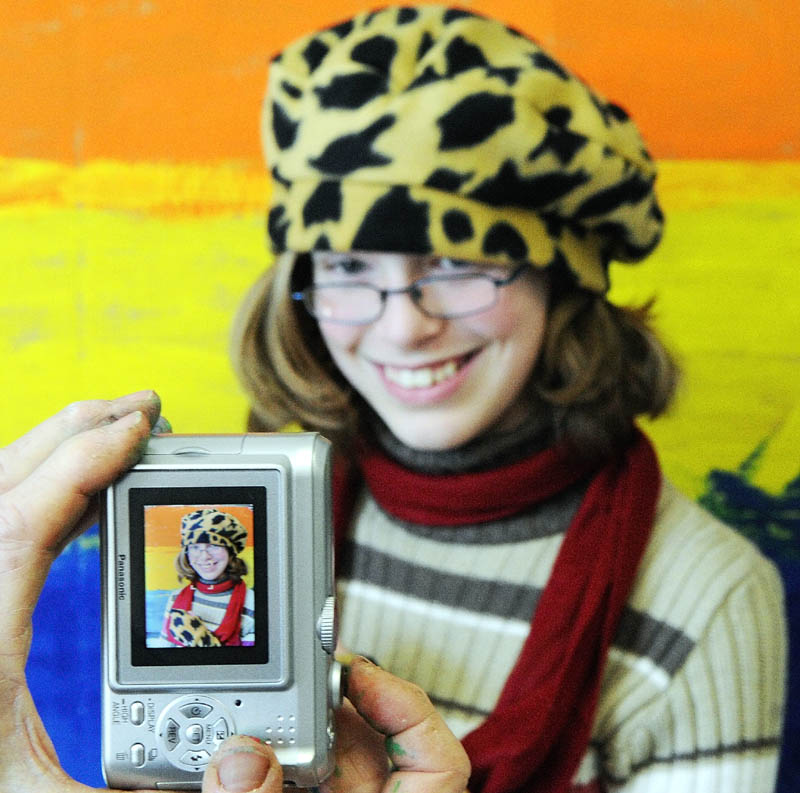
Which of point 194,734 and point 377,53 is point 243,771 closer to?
point 194,734

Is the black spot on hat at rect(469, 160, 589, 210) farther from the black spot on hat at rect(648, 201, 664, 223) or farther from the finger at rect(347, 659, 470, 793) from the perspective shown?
the finger at rect(347, 659, 470, 793)

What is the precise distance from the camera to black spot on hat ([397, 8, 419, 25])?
832 mm

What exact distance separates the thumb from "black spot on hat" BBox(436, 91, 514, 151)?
48cm

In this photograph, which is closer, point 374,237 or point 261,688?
point 261,688

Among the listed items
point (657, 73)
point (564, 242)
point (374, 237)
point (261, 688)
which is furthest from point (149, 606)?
point (657, 73)

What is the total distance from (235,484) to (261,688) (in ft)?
0.39

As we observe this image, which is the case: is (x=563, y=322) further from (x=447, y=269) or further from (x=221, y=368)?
(x=221, y=368)

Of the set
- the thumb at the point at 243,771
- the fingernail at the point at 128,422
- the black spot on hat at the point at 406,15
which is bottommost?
the thumb at the point at 243,771

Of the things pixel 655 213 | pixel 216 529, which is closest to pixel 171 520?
pixel 216 529

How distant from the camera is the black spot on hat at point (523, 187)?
78cm

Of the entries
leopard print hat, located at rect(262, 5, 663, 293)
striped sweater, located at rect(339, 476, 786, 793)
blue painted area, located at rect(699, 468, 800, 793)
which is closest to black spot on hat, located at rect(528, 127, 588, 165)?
leopard print hat, located at rect(262, 5, 663, 293)

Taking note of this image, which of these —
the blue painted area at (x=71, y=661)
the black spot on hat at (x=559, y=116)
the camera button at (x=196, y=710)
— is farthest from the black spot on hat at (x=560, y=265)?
the blue painted area at (x=71, y=661)

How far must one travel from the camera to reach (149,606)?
570 mm

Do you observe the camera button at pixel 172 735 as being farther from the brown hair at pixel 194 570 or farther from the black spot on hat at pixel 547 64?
the black spot on hat at pixel 547 64
